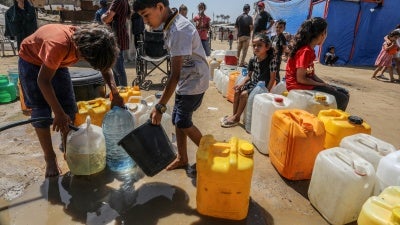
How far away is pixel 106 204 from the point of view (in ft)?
7.73

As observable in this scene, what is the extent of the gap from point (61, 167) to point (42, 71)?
4.01ft

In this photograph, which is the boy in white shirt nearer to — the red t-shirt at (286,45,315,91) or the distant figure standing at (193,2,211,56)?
the red t-shirt at (286,45,315,91)

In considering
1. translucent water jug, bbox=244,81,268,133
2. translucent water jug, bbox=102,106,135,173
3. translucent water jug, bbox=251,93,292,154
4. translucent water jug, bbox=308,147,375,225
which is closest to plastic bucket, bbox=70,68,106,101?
translucent water jug, bbox=102,106,135,173

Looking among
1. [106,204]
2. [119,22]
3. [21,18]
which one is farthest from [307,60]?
[21,18]

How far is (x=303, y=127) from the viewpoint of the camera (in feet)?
8.31

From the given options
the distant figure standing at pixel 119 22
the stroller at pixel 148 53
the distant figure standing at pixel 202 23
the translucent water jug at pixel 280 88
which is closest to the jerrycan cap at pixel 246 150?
the translucent water jug at pixel 280 88

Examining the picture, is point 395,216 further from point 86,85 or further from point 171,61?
point 86,85

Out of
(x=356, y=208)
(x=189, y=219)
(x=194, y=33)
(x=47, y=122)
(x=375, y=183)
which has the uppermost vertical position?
(x=194, y=33)

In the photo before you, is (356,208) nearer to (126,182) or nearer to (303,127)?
(303,127)

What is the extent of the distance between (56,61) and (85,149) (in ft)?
2.77

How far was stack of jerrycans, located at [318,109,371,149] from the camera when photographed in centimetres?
265

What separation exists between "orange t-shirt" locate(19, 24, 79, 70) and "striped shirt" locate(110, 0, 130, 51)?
277 cm

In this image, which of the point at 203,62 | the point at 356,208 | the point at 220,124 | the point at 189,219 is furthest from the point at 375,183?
the point at 220,124

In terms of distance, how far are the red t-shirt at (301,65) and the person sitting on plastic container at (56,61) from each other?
6.96 feet
